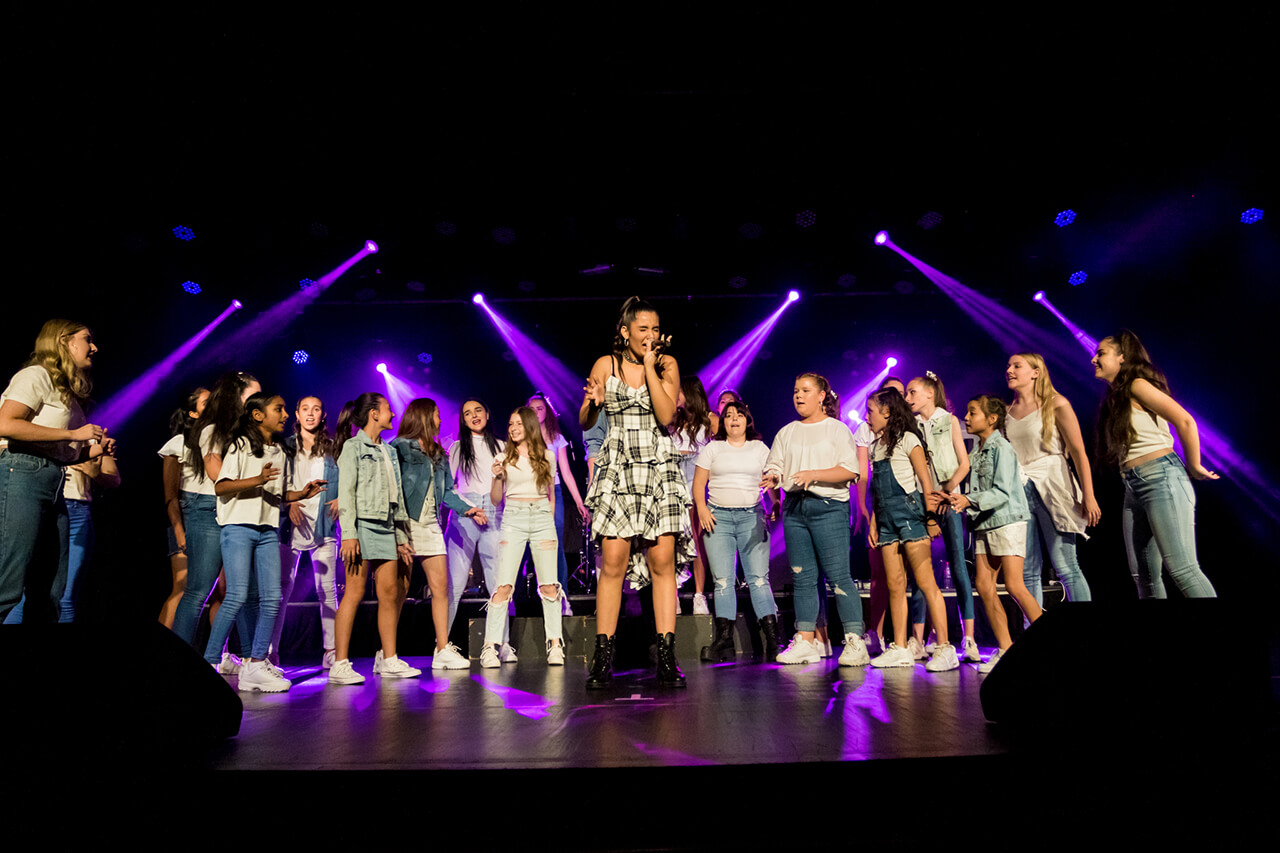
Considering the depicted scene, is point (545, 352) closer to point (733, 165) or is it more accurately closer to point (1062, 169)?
point (733, 165)

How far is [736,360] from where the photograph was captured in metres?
11.2

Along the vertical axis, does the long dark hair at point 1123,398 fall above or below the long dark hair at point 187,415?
below

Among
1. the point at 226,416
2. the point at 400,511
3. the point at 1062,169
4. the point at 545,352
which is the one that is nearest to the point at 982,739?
the point at 400,511

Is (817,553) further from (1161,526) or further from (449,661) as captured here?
(449,661)

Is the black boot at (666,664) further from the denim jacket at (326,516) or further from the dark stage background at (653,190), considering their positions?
the dark stage background at (653,190)

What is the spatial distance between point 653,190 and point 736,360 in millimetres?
4282

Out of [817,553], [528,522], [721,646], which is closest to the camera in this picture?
[817,553]

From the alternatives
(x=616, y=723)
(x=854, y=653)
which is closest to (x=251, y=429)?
(x=616, y=723)

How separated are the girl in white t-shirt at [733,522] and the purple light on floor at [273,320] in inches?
223

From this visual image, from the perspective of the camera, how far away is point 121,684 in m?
2.17

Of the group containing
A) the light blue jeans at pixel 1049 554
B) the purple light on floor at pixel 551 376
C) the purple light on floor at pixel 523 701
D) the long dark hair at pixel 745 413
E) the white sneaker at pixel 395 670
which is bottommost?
the purple light on floor at pixel 523 701

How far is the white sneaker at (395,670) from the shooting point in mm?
4762

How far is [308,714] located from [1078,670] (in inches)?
109

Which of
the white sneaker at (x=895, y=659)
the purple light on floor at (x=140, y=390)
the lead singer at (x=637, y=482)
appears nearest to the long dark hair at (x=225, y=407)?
the lead singer at (x=637, y=482)
